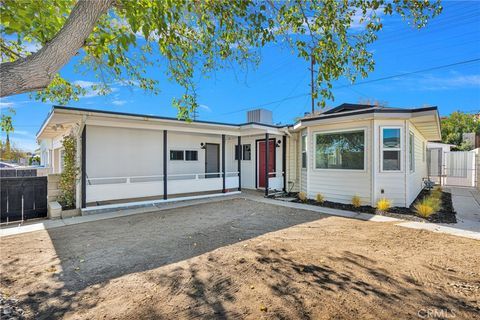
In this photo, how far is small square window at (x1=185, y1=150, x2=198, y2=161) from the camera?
1165 centimetres

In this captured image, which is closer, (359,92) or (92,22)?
(92,22)

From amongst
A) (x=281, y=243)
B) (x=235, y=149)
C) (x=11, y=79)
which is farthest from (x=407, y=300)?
(x=235, y=149)

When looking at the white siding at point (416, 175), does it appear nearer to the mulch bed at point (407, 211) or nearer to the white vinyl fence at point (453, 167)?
the mulch bed at point (407, 211)

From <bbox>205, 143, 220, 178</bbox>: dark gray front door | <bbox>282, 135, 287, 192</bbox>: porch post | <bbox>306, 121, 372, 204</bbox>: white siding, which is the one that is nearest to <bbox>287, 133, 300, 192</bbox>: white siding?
<bbox>282, 135, 287, 192</bbox>: porch post

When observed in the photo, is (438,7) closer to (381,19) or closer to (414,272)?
(381,19)

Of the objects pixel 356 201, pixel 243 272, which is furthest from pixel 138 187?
pixel 356 201

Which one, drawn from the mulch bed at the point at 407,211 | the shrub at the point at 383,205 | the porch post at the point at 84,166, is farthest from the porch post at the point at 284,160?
the porch post at the point at 84,166

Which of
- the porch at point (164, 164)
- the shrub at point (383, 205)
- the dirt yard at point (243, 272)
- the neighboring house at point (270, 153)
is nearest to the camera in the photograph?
the dirt yard at point (243, 272)

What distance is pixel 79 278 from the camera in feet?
11.9

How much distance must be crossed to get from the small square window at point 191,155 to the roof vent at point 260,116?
371 centimetres

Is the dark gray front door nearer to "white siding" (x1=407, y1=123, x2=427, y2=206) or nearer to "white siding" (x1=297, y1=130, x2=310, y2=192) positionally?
"white siding" (x1=297, y1=130, x2=310, y2=192)

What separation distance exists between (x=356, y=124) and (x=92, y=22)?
8133mm

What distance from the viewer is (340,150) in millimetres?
8953

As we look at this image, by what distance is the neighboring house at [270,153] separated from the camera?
8.02 metres
